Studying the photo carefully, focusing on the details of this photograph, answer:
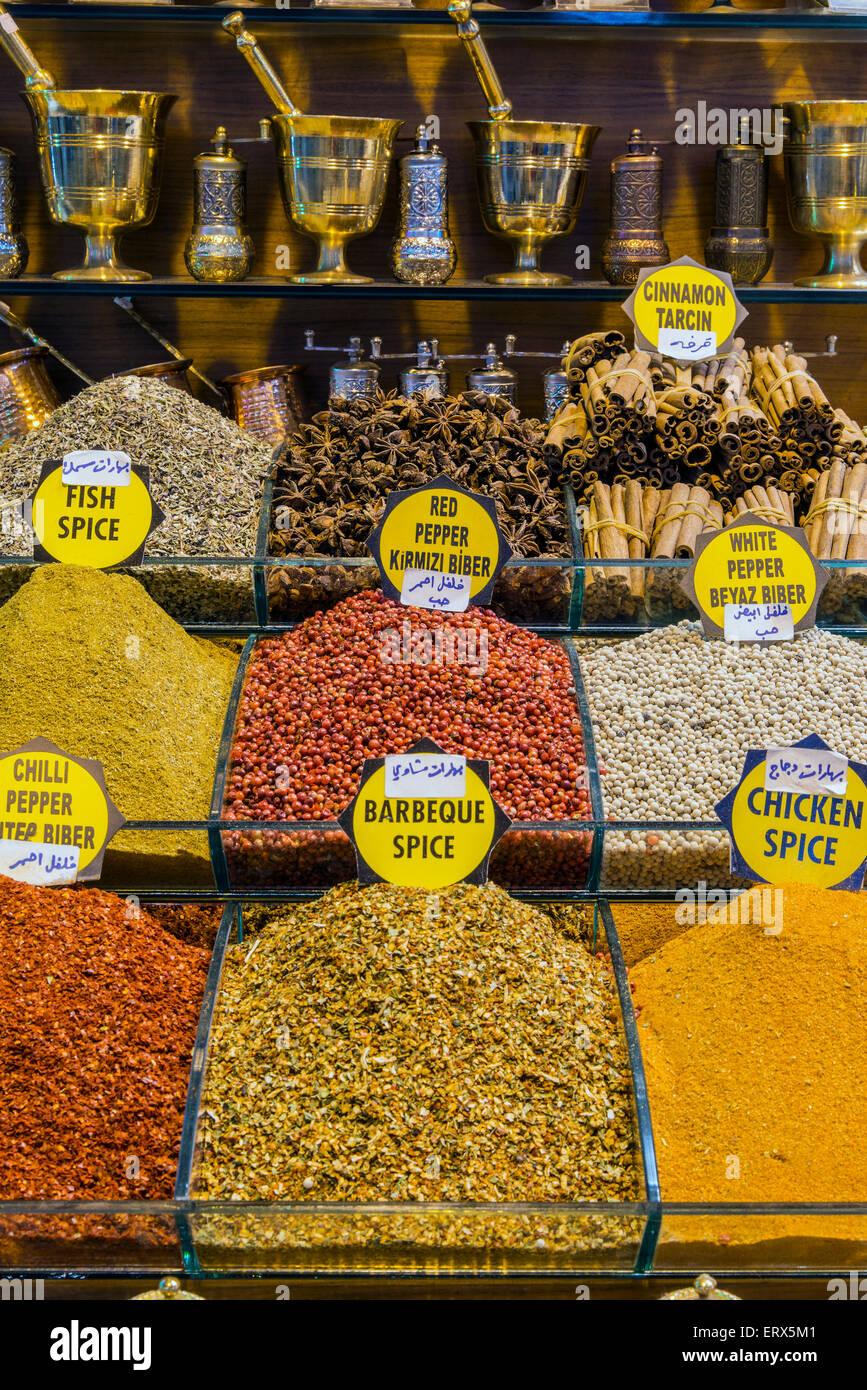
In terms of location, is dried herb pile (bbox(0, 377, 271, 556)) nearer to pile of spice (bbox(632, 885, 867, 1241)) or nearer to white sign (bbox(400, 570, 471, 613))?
white sign (bbox(400, 570, 471, 613))

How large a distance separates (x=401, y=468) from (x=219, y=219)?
882mm

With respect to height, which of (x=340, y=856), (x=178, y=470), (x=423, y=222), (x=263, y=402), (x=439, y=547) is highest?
(x=423, y=222)

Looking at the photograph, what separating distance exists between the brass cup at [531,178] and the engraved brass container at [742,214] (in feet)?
1.01

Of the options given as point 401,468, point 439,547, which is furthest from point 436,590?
point 401,468

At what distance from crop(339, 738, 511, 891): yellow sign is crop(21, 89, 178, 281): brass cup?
1.55 metres

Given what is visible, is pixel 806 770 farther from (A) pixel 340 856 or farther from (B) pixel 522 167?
(B) pixel 522 167

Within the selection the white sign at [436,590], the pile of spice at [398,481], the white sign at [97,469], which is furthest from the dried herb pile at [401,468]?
the white sign at [97,469]

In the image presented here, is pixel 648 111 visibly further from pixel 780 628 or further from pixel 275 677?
pixel 275 677

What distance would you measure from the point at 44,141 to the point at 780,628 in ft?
5.53

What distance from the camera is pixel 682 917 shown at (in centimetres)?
142

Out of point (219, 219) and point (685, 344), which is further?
point (219, 219)

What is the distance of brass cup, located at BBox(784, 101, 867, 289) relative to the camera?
2277mm

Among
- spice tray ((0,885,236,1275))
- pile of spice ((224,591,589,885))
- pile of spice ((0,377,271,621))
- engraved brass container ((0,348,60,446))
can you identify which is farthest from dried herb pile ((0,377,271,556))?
spice tray ((0,885,236,1275))

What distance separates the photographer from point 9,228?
2465mm
